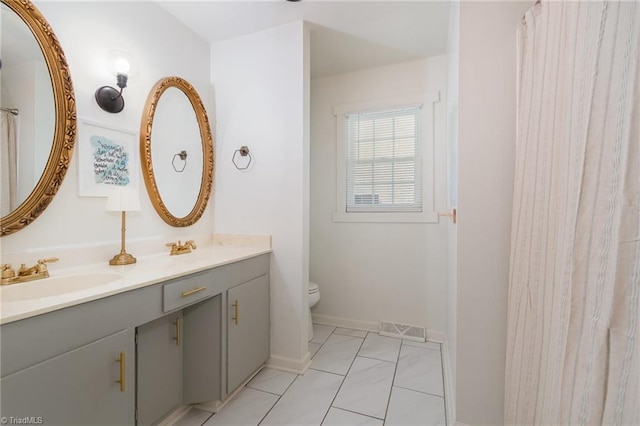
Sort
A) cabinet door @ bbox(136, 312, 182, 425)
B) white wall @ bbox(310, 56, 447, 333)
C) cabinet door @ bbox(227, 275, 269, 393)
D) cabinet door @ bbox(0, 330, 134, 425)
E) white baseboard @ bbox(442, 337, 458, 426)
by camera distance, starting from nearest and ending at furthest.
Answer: cabinet door @ bbox(0, 330, 134, 425), cabinet door @ bbox(136, 312, 182, 425), white baseboard @ bbox(442, 337, 458, 426), cabinet door @ bbox(227, 275, 269, 393), white wall @ bbox(310, 56, 447, 333)

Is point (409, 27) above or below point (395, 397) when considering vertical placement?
above

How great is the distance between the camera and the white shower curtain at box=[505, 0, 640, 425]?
60cm

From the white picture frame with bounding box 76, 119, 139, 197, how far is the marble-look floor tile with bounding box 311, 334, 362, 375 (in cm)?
180

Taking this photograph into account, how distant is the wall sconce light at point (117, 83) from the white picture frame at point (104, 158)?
0.39ft

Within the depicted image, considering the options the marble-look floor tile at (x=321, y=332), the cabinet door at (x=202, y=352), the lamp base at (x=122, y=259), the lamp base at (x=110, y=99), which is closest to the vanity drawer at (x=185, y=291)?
the cabinet door at (x=202, y=352)

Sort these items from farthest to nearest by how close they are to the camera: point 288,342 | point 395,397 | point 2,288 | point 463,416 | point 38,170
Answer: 1. point 288,342
2. point 395,397
3. point 463,416
4. point 38,170
5. point 2,288

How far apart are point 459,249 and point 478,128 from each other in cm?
60

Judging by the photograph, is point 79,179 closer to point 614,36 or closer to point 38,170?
point 38,170

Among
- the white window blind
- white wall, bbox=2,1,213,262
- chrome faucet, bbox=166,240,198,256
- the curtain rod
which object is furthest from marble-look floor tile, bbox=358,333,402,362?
the curtain rod

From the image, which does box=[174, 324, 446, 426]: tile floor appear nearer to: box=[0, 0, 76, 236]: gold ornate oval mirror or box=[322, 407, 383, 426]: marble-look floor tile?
box=[322, 407, 383, 426]: marble-look floor tile

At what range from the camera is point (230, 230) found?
85.7 inches

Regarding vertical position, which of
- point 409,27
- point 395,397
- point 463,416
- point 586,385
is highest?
point 409,27

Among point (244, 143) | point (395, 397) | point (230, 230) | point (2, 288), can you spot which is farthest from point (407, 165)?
point (2, 288)

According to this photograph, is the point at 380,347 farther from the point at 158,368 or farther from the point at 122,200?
the point at 122,200
